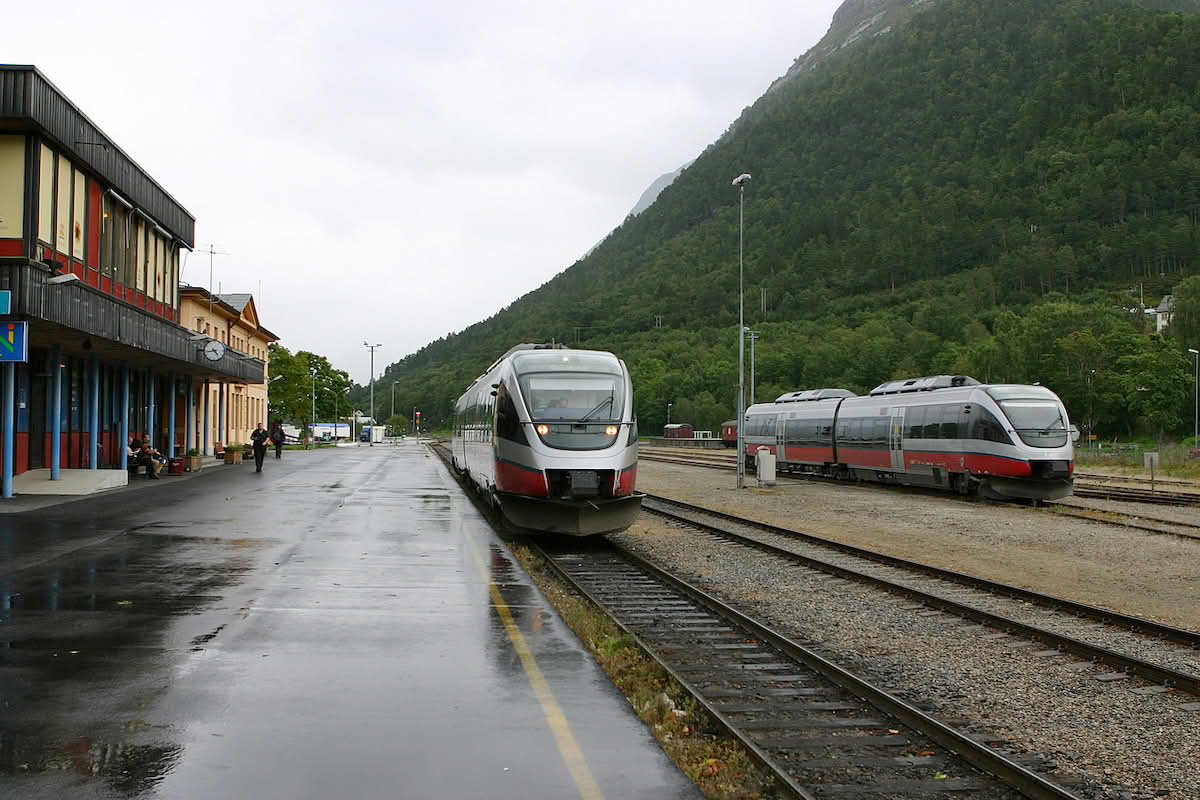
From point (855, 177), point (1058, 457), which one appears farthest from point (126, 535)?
point (855, 177)

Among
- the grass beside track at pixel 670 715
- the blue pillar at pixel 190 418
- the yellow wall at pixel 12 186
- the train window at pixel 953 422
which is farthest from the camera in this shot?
the blue pillar at pixel 190 418

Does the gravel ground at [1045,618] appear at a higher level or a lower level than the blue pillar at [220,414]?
lower

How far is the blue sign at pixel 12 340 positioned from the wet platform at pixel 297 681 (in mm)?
6345

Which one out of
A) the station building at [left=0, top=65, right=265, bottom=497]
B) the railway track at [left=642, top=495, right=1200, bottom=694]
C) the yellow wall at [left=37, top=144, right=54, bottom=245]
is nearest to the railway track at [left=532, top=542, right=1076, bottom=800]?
the railway track at [left=642, top=495, right=1200, bottom=694]

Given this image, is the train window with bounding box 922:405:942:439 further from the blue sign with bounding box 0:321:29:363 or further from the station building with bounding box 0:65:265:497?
the blue sign with bounding box 0:321:29:363

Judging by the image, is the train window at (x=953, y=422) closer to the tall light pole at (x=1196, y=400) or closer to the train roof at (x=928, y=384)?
the train roof at (x=928, y=384)

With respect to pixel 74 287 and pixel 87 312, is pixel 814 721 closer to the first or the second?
pixel 74 287

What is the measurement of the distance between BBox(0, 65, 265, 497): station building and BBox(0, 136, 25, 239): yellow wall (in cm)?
2

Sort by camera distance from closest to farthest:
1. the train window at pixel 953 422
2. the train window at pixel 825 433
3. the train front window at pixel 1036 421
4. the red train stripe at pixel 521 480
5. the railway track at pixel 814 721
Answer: the railway track at pixel 814 721
the red train stripe at pixel 521 480
the train front window at pixel 1036 421
the train window at pixel 953 422
the train window at pixel 825 433

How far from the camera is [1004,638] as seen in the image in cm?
968

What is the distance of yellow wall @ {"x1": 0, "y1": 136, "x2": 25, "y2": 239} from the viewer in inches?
897

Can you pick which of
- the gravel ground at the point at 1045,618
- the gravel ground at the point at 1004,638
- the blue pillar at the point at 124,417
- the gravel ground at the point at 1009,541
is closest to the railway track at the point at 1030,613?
the gravel ground at the point at 1045,618

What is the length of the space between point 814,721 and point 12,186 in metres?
22.4

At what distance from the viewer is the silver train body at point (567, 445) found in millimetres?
14906
